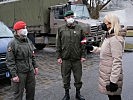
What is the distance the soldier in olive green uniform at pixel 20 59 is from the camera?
23.1ft

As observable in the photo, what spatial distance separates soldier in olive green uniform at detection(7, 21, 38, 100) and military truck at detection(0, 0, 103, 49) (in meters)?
11.3

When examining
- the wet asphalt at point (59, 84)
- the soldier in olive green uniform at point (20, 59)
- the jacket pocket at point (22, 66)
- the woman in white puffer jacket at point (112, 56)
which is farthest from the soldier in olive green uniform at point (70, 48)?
the woman in white puffer jacket at point (112, 56)

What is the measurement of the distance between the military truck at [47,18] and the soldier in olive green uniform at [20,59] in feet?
37.1

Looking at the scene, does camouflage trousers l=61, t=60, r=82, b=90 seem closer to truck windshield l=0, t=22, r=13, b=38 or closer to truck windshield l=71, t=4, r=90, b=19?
truck windshield l=0, t=22, r=13, b=38

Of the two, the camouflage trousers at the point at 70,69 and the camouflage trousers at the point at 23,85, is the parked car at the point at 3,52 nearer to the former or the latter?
the camouflage trousers at the point at 70,69

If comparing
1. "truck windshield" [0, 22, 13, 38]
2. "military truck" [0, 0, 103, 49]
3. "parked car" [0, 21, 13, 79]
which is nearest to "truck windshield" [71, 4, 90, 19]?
"military truck" [0, 0, 103, 49]

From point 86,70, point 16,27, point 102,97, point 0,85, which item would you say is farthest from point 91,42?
point 16,27

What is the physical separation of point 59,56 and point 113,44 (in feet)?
9.50

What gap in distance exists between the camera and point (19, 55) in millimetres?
7133

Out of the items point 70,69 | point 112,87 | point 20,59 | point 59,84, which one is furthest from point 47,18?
point 112,87

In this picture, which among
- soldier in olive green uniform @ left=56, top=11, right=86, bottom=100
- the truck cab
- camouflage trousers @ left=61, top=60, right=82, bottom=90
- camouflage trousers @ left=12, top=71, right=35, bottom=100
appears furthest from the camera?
the truck cab

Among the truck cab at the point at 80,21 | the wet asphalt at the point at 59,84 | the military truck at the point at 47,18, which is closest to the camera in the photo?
the wet asphalt at the point at 59,84

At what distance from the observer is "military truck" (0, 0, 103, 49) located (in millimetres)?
19062

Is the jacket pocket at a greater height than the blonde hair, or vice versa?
the blonde hair
